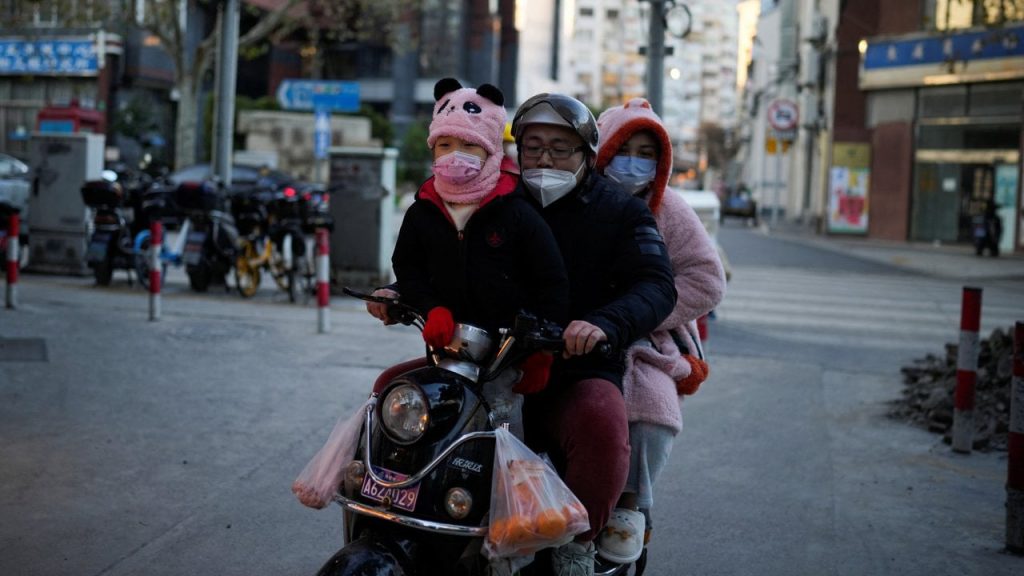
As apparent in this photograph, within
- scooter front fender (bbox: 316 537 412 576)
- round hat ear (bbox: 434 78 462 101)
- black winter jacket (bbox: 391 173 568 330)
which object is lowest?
scooter front fender (bbox: 316 537 412 576)

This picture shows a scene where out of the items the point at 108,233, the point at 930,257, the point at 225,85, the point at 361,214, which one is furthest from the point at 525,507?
the point at 930,257

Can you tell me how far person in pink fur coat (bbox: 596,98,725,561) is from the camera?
365 cm

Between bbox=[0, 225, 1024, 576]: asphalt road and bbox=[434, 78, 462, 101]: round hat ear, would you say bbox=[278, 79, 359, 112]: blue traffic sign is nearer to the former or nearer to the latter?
bbox=[0, 225, 1024, 576]: asphalt road

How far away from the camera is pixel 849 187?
36875 mm

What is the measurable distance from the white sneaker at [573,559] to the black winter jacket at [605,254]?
515 mm

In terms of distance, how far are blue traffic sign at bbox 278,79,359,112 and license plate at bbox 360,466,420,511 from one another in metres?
24.6

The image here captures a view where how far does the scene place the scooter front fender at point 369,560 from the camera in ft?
8.98

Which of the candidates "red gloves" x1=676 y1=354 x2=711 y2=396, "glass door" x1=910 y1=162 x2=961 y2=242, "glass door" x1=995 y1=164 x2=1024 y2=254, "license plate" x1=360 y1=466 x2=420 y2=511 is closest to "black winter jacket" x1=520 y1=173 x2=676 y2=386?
"red gloves" x1=676 y1=354 x2=711 y2=396

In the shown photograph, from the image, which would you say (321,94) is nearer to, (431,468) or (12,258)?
(12,258)

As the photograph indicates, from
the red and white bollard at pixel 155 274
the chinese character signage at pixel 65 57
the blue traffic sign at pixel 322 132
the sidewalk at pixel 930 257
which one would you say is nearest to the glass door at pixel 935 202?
the sidewalk at pixel 930 257

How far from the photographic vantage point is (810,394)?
853cm

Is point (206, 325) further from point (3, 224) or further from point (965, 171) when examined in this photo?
point (965, 171)

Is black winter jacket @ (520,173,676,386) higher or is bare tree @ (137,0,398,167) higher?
bare tree @ (137,0,398,167)

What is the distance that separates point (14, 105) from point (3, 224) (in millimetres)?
34870
